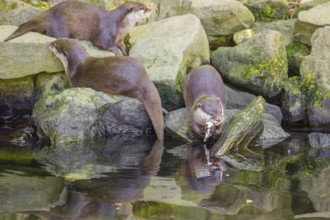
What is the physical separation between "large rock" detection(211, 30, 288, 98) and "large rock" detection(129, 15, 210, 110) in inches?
14.5

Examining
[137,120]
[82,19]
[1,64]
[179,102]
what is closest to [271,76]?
[179,102]

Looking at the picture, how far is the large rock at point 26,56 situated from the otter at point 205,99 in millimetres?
1227

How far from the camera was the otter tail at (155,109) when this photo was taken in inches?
228

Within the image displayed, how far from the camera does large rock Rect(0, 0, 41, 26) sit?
6.75m

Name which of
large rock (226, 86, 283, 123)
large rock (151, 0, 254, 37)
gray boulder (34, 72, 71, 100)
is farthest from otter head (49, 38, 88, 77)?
large rock (151, 0, 254, 37)

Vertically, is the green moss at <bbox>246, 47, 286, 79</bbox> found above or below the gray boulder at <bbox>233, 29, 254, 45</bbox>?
below

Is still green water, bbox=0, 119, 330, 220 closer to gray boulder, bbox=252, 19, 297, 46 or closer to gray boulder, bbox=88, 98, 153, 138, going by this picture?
gray boulder, bbox=88, 98, 153, 138

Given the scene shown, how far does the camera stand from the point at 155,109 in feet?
19.2

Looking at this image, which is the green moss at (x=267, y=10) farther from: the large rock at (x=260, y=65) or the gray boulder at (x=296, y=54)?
the large rock at (x=260, y=65)

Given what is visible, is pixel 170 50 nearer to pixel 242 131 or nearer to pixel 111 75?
pixel 111 75

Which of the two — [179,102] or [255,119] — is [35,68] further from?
[255,119]

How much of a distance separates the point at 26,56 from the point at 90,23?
79 centimetres

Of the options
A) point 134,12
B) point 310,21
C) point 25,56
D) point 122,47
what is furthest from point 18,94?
point 310,21

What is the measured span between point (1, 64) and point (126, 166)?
6.30ft
